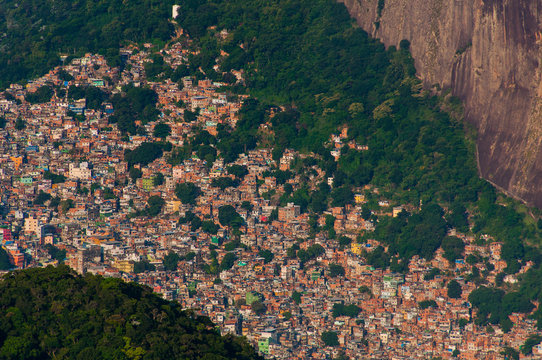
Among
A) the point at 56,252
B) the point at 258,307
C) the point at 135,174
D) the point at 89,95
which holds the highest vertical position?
the point at 89,95

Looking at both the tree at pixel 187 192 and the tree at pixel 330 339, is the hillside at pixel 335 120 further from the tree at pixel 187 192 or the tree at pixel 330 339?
the tree at pixel 330 339

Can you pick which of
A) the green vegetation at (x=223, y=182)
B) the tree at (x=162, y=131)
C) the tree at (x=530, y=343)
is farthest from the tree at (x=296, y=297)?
the tree at (x=162, y=131)

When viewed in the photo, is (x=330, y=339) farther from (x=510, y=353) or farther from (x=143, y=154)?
(x=143, y=154)

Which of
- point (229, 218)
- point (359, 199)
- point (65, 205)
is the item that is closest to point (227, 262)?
point (229, 218)

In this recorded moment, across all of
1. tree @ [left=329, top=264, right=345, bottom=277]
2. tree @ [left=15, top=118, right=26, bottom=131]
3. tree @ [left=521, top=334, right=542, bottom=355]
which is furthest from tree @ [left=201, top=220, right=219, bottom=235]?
tree @ [left=521, top=334, right=542, bottom=355]

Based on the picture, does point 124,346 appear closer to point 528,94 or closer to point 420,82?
point 528,94

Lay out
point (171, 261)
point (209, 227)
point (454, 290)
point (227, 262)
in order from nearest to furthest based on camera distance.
Answer: point (454, 290) < point (227, 262) < point (171, 261) < point (209, 227)

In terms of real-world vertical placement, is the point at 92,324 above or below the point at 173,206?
above
